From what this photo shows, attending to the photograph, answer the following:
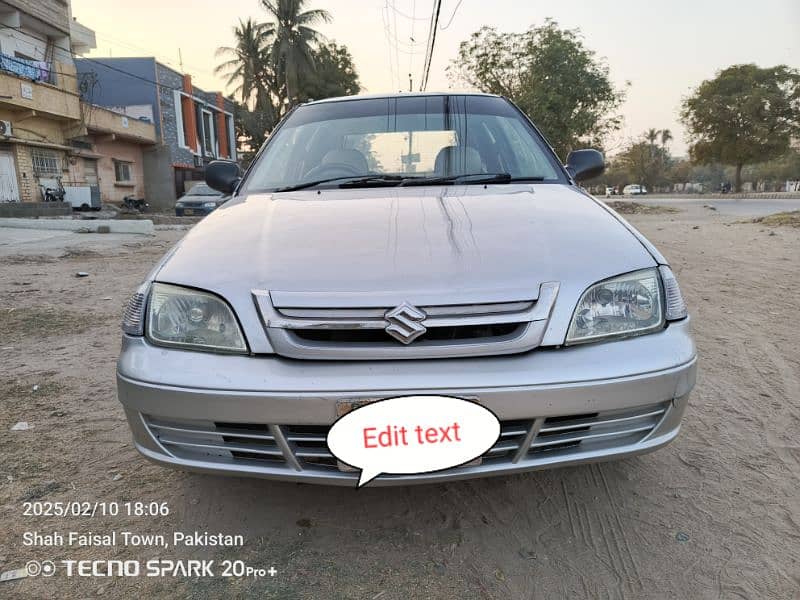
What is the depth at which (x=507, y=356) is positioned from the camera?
1405mm

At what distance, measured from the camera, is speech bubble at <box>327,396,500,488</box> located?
1.35 metres

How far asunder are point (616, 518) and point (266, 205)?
164 cm

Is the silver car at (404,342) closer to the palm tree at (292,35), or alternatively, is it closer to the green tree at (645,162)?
the palm tree at (292,35)

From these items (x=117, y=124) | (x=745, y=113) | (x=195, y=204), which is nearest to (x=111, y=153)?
(x=117, y=124)

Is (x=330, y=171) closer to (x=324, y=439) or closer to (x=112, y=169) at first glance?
(x=324, y=439)

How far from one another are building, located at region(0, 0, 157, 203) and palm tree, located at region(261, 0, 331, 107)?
9.24 metres

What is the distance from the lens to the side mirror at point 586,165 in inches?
110

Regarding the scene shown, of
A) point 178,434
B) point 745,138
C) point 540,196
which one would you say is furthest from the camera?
point 745,138

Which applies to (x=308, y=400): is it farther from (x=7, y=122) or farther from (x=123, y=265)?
(x=7, y=122)

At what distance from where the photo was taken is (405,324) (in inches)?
54.3

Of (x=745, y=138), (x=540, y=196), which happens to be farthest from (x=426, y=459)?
(x=745, y=138)

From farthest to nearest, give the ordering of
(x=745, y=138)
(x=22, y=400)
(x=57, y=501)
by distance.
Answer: (x=745, y=138) → (x=22, y=400) → (x=57, y=501)

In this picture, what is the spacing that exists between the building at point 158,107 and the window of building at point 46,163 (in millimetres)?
6251

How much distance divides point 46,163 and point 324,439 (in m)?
21.0
